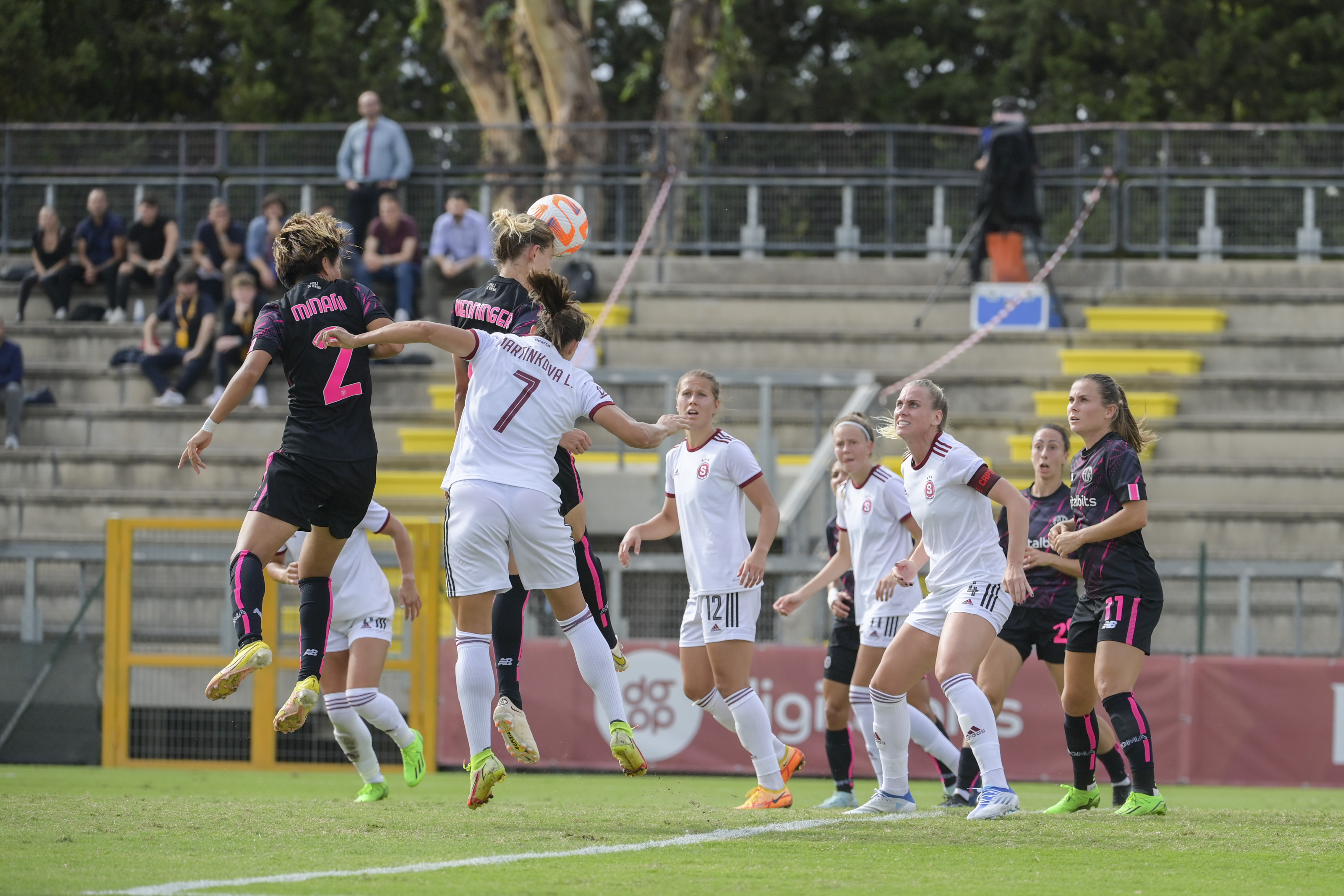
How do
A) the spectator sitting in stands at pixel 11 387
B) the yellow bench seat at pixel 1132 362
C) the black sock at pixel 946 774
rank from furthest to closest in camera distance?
the yellow bench seat at pixel 1132 362 < the spectator sitting in stands at pixel 11 387 < the black sock at pixel 946 774

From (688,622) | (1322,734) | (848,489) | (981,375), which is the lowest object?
(1322,734)

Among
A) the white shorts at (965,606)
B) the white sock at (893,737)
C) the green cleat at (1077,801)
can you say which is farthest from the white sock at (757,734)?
the green cleat at (1077,801)

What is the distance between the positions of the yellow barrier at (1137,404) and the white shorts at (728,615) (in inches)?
337

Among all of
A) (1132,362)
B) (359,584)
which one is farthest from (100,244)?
(1132,362)

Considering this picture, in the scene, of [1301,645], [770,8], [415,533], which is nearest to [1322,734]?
[1301,645]

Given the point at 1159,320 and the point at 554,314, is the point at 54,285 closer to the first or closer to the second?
the point at 1159,320

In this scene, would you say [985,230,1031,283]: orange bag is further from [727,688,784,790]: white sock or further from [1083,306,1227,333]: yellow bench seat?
[727,688,784,790]: white sock

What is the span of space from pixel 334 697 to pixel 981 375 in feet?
30.9

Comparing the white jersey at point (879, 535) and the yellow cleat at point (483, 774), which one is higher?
the white jersey at point (879, 535)

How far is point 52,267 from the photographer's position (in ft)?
62.3

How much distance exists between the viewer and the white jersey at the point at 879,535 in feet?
29.1

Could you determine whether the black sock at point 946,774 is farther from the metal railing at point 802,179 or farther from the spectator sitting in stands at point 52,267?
the spectator sitting in stands at point 52,267

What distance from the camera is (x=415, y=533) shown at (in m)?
12.9

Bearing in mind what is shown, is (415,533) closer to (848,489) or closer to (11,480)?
(848,489)
